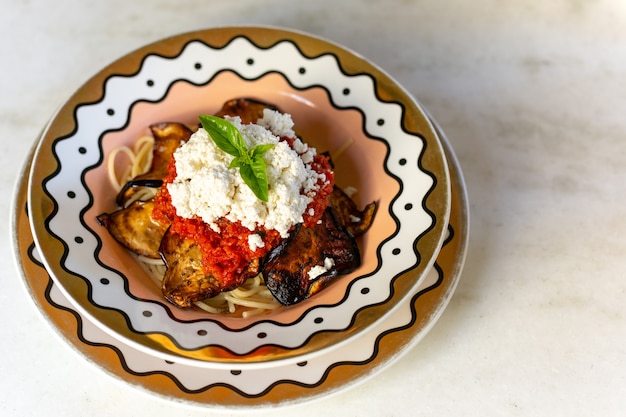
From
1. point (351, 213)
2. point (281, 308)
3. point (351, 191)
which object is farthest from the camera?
point (351, 191)

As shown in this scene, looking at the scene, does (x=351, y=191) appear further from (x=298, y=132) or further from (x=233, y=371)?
(x=233, y=371)

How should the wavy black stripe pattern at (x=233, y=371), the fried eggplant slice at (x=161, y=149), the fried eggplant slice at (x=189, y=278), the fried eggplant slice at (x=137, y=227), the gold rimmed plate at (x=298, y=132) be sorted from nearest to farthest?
the gold rimmed plate at (x=298, y=132), the wavy black stripe pattern at (x=233, y=371), the fried eggplant slice at (x=189, y=278), the fried eggplant slice at (x=137, y=227), the fried eggplant slice at (x=161, y=149)

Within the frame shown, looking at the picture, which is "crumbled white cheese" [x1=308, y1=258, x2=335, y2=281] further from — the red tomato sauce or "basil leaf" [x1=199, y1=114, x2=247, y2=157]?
"basil leaf" [x1=199, y1=114, x2=247, y2=157]

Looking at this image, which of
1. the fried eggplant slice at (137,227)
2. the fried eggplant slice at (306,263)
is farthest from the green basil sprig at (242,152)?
the fried eggplant slice at (137,227)

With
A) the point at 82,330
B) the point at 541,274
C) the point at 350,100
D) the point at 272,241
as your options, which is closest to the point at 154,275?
the point at 82,330

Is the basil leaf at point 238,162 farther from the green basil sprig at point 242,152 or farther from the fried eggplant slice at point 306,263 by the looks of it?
the fried eggplant slice at point 306,263

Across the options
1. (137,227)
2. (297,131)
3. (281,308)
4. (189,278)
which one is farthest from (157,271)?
(297,131)
